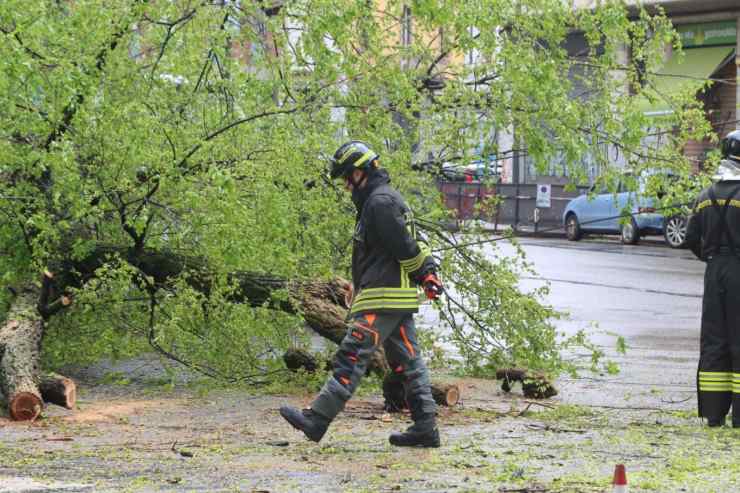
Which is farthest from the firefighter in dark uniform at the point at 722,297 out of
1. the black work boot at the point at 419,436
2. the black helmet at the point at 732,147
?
the black work boot at the point at 419,436

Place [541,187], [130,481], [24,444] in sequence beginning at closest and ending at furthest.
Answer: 1. [130,481]
2. [24,444]
3. [541,187]

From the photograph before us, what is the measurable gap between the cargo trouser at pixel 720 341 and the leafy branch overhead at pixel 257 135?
1.73 metres

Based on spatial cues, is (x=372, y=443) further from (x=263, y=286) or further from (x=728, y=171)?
(x=728, y=171)

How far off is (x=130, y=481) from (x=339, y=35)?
160 inches

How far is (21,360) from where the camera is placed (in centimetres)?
825

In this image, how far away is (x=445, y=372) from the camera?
413 inches

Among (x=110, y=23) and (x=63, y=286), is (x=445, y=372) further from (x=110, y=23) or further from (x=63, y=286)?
(x=110, y=23)

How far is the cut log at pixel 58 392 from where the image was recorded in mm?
8367

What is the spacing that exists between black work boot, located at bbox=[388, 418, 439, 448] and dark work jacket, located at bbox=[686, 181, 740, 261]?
7.60 feet

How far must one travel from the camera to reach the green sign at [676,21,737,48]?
31.0 meters

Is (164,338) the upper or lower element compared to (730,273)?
lower

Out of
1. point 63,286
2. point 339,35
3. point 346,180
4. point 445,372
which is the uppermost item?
point 339,35

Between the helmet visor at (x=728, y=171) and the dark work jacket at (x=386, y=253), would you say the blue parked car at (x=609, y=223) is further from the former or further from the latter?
the dark work jacket at (x=386, y=253)

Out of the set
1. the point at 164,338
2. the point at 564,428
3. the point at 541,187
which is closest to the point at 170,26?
the point at 164,338
